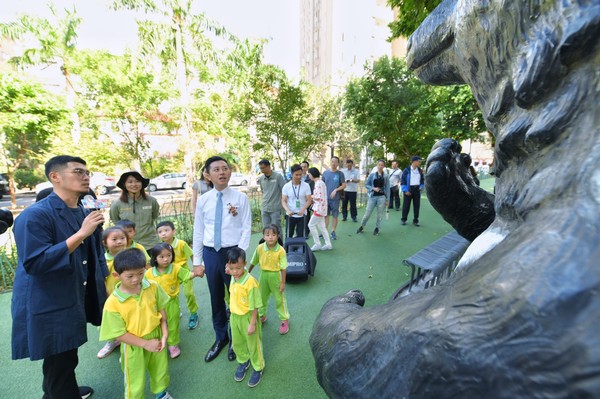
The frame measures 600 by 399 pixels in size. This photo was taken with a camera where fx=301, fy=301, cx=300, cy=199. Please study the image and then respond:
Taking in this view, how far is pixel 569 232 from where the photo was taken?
0.43 metres

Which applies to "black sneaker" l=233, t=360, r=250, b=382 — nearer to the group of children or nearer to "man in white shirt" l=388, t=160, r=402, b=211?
the group of children

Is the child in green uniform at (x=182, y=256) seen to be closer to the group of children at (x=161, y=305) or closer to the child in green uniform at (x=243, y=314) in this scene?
the group of children at (x=161, y=305)

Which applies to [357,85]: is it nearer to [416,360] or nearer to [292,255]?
[292,255]

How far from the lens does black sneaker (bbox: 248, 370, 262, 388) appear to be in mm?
2727

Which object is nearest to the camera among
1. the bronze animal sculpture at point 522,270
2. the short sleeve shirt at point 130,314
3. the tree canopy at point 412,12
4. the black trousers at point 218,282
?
the bronze animal sculpture at point 522,270

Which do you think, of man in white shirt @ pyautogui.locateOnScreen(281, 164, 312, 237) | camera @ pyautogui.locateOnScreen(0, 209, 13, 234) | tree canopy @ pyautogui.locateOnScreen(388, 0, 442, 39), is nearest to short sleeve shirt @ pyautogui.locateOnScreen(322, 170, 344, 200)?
man in white shirt @ pyautogui.locateOnScreen(281, 164, 312, 237)

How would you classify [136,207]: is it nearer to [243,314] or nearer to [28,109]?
[243,314]

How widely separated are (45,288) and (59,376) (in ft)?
2.28

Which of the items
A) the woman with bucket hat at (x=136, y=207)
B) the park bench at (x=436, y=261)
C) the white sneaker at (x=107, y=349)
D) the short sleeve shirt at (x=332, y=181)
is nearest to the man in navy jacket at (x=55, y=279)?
the white sneaker at (x=107, y=349)

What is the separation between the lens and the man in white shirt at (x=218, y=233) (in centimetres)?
310

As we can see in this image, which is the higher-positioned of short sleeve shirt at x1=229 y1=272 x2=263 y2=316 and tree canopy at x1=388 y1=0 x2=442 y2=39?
tree canopy at x1=388 y1=0 x2=442 y2=39

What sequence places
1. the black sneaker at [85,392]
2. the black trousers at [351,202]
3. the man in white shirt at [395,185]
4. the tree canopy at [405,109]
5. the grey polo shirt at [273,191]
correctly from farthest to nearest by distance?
the tree canopy at [405,109] → the man in white shirt at [395,185] → the black trousers at [351,202] → the grey polo shirt at [273,191] → the black sneaker at [85,392]

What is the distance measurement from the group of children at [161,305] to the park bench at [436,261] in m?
1.47

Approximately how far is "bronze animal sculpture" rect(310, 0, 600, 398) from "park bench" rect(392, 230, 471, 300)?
9.01ft
